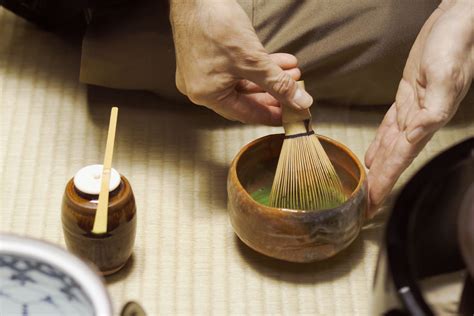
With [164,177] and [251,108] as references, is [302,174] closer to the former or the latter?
[251,108]

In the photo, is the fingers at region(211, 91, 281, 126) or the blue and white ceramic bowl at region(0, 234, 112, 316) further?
the fingers at region(211, 91, 281, 126)

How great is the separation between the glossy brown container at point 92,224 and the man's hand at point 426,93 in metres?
0.32

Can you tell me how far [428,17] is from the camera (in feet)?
3.72

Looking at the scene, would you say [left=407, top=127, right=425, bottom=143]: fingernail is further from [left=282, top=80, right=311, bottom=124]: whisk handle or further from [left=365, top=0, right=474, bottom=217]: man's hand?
[left=282, top=80, right=311, bottom=124]: whisk handle

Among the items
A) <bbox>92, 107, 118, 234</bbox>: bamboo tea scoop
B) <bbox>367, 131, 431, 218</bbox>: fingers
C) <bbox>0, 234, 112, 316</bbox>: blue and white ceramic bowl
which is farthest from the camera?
<bbox>367, 131, 431, 218</bbox>: fingers

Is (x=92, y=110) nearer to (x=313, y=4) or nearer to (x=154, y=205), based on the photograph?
(x=154, y=205)

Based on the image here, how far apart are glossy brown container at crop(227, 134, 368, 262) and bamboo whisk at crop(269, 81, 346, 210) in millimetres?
34

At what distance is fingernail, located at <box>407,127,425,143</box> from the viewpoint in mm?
940

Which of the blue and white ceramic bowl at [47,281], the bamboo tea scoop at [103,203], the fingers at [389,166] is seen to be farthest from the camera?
the fingers at [389,166]

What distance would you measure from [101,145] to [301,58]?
0.33m

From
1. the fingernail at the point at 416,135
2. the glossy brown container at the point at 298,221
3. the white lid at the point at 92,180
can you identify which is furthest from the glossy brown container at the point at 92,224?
the fingernail at the point at 416,135

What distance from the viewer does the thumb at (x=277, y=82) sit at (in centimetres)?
95

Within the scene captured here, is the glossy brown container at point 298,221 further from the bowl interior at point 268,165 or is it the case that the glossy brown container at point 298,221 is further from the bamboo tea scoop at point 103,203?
the bamboo tea scoop at point 103,203

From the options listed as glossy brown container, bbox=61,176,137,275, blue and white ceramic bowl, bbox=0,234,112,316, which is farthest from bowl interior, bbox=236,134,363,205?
blue and white ceramic bowl, bbox=0,234,112,316
